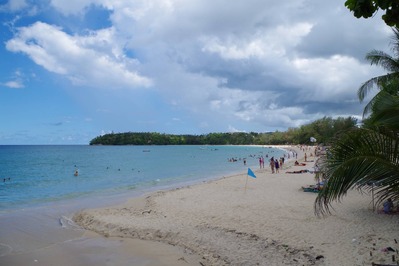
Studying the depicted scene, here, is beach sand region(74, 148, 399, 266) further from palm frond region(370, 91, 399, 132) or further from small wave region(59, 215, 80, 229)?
palm frond region(370, 91, 399, 132)

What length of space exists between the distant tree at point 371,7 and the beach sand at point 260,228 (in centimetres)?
537

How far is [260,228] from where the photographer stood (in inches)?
421

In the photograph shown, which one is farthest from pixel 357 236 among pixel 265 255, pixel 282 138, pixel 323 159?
pixel 282 138

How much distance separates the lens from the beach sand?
312 inches

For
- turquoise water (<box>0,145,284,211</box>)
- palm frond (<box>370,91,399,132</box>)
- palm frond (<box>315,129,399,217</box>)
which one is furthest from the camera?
turquoise water (<box>0,145,284,211</box>)

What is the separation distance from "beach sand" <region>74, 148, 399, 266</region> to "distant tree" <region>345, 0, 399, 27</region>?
5.37m

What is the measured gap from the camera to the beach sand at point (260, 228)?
792 centimetres

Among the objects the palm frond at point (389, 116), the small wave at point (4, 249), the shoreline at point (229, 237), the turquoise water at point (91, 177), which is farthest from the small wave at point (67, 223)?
the palm frond at point (389, 116)

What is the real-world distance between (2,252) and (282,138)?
15156cm

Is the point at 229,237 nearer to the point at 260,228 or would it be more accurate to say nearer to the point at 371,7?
the point at 260,228

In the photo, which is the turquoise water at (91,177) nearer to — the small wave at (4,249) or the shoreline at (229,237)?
the small wave at (4,249)

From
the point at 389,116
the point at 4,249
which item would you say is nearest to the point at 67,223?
the point at 4,249

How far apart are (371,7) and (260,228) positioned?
8.83 m

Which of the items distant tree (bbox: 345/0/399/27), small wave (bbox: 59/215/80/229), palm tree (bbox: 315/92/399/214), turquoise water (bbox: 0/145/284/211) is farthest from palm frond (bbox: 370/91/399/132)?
turquoise water (bbox: 0/145/284/211)
